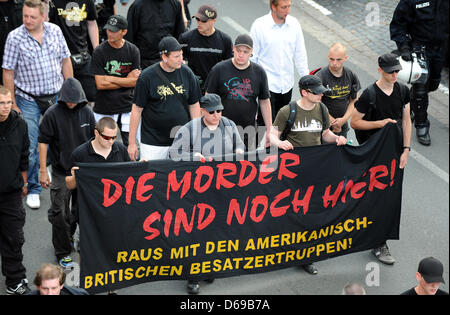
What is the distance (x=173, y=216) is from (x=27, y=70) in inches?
113

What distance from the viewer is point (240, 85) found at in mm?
9172

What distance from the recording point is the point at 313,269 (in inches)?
332

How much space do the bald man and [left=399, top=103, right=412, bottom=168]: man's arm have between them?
0.79m

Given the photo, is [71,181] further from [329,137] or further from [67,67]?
[329,137]

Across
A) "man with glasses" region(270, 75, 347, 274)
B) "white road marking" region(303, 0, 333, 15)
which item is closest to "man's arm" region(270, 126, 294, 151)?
"man with glasses" region(270, 75, 347, 274)

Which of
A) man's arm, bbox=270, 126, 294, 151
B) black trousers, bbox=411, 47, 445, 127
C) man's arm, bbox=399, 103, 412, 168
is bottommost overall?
black trousers, bbox=411, 47, 445, 127

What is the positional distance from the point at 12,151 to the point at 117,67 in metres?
2.27

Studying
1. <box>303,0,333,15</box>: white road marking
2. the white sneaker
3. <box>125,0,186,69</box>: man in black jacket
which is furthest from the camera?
<box>303,0,333,15</box>: white road marking

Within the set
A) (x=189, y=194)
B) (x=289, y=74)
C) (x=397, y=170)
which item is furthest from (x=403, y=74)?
(x=189, y=194)

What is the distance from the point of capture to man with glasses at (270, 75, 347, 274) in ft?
27.2

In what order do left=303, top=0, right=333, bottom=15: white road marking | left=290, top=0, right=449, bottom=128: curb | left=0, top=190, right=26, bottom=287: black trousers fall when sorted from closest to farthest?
left=0, top=190, right=26, bottom=287: black trousers, left=290, top=0, right=449, bottom=128: curb, left=303, top=0, right=333, bottom=15: white road marking

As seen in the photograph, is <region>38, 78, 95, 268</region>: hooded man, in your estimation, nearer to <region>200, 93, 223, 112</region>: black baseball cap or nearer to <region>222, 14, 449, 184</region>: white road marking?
<region>200, 93, 223, 112</region>: black baseball cap

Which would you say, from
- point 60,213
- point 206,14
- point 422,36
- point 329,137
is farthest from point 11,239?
point 422,36

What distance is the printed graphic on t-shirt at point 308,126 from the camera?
27.5 feet
